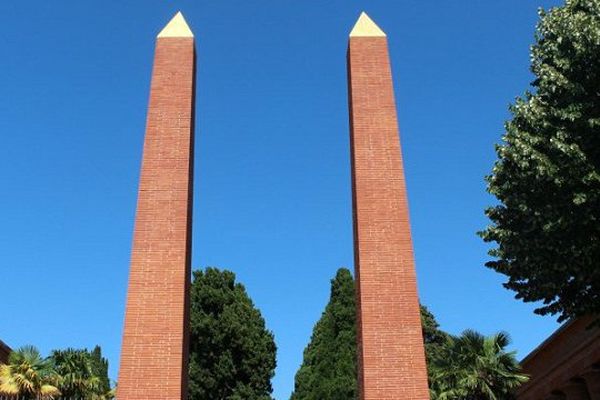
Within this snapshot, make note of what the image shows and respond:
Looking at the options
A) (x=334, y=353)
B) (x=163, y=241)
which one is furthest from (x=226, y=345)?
(x=163, y=241)

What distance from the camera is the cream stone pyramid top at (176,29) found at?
54.5ft

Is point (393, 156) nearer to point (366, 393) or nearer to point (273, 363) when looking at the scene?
point (366, 393)

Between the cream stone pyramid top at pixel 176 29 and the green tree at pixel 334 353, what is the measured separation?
28.8 meters

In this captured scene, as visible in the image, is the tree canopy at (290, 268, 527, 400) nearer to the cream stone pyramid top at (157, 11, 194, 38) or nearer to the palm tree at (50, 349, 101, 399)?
the palm tree at (50, 349, 101, 399)

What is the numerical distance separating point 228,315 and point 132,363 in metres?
28.5

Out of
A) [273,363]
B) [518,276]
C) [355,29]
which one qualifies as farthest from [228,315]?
[355,29]

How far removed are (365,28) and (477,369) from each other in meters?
15.7

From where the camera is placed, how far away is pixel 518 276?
1900 cm

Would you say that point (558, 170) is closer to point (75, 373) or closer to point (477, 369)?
point (477, 369)

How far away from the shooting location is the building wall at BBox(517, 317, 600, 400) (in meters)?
27.3

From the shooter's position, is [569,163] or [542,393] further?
[542,393]

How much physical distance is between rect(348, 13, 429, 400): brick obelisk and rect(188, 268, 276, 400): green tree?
2714 centimetres

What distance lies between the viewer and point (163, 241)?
1441cm

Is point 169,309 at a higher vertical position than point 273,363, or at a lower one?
lower
